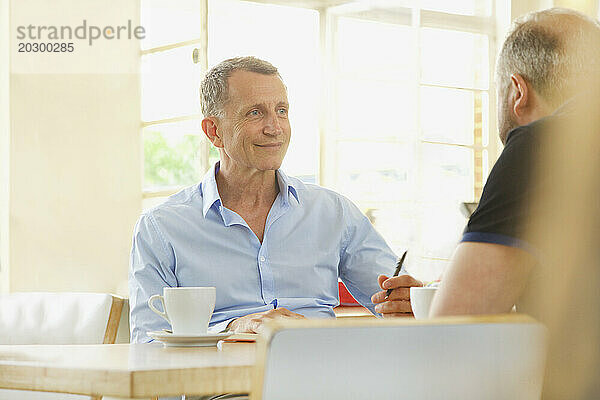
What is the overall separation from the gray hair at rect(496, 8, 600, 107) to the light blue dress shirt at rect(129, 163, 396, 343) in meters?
0.76

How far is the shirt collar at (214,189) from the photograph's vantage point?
1.70 metres

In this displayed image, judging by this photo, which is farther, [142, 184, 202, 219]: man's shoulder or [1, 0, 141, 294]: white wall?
[1, 0, 141, 294]: white wall

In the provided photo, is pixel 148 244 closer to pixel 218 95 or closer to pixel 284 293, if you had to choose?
pixel 284 293

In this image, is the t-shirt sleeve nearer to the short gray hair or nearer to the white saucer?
the white saucer

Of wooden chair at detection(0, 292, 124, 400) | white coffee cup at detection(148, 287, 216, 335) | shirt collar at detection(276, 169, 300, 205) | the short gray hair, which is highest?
the short gray hair

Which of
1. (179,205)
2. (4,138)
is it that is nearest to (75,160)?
(4,138)

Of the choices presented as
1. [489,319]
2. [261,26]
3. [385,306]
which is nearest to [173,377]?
[489,319]

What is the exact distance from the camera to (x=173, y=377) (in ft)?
2.59

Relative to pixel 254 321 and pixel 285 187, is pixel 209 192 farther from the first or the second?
pixel 254 321

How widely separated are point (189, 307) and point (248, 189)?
68 cm

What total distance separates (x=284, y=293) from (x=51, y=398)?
0.59 metres

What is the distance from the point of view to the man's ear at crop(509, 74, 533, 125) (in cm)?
100

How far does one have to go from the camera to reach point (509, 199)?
2.80ft

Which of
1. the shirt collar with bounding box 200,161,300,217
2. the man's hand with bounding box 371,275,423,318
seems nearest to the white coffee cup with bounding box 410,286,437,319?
the man's hand with bounding box 371,275,423,318
